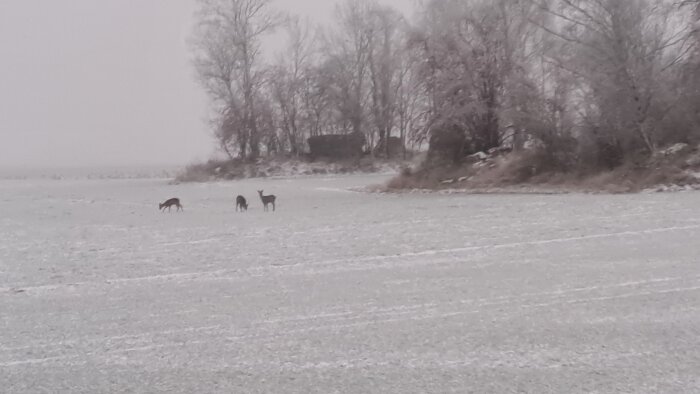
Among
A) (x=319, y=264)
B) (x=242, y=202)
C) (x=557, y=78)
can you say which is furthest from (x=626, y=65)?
(x=319, y=264)

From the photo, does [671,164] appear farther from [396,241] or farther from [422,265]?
[422,265]

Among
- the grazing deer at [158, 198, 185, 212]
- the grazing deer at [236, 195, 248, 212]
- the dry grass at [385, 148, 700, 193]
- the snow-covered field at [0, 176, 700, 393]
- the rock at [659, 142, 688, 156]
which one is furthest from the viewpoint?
the rock at [659, 142, 688, 156]

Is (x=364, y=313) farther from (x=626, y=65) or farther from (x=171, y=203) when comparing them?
(x=626, y=65)

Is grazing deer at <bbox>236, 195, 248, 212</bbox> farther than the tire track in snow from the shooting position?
Yes

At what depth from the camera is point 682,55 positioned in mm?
27141

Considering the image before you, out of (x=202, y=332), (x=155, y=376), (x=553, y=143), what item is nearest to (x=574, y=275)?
(x=202, y=332)

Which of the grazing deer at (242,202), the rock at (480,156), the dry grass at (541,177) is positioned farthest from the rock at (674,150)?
the grazing deer at (242,202)

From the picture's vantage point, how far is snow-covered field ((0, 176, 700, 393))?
190 inches

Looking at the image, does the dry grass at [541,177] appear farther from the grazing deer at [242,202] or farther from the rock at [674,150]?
the grazing deer at [242,202]

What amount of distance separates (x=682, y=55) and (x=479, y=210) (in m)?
15.5

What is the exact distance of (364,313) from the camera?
6684 mm

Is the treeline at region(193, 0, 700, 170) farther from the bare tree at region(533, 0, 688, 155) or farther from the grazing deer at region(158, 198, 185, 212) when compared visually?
the grazing deer at region(158, 198, 185, 212)

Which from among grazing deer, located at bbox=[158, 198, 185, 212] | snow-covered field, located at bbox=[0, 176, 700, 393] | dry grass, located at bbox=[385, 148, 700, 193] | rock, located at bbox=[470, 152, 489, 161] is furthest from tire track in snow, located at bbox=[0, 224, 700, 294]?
rock, located at bbox=[470, 152, 489, 161]

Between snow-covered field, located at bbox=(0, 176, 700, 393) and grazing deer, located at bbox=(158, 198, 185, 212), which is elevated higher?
grazing deer, located at bbox=(158, 198, 185, 212)
